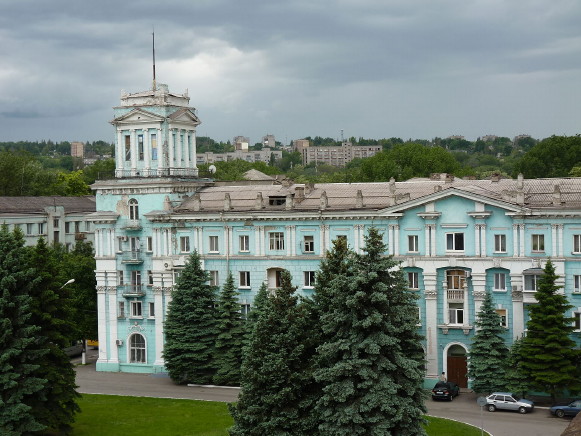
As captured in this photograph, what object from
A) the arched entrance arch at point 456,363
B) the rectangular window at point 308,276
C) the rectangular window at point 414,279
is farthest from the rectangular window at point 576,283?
the rectangular window at point 308,276

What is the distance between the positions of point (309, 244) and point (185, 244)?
9736 mm

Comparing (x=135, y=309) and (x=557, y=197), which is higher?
(x=557, y=197)

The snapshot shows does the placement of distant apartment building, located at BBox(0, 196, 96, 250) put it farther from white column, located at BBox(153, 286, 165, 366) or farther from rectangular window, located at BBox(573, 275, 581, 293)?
rectangular window, located at BBox(573, 275, 581, 293)

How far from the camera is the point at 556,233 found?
194 feet

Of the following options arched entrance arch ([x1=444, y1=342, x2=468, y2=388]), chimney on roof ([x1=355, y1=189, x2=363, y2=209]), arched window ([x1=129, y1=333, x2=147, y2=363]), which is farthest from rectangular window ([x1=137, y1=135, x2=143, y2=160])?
arched entrance arch ([x1=444, y1=342, x2=468, y2=388])

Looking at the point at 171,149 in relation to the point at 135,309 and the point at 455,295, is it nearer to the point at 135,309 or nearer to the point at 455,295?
the point at 135,309

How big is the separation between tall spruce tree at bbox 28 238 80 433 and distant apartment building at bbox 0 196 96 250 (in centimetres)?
4814

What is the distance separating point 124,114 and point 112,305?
46.9ft

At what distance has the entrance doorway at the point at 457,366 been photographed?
204 feet

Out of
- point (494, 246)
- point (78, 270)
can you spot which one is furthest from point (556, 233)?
point (78, 270)

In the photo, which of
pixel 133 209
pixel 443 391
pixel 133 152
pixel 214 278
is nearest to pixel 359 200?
pixel 214 278

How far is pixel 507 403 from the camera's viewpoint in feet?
183

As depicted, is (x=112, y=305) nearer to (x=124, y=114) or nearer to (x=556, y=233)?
(x=124, y=114)

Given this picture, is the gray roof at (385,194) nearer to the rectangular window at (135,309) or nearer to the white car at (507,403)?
the rectangular window at (135,309)
